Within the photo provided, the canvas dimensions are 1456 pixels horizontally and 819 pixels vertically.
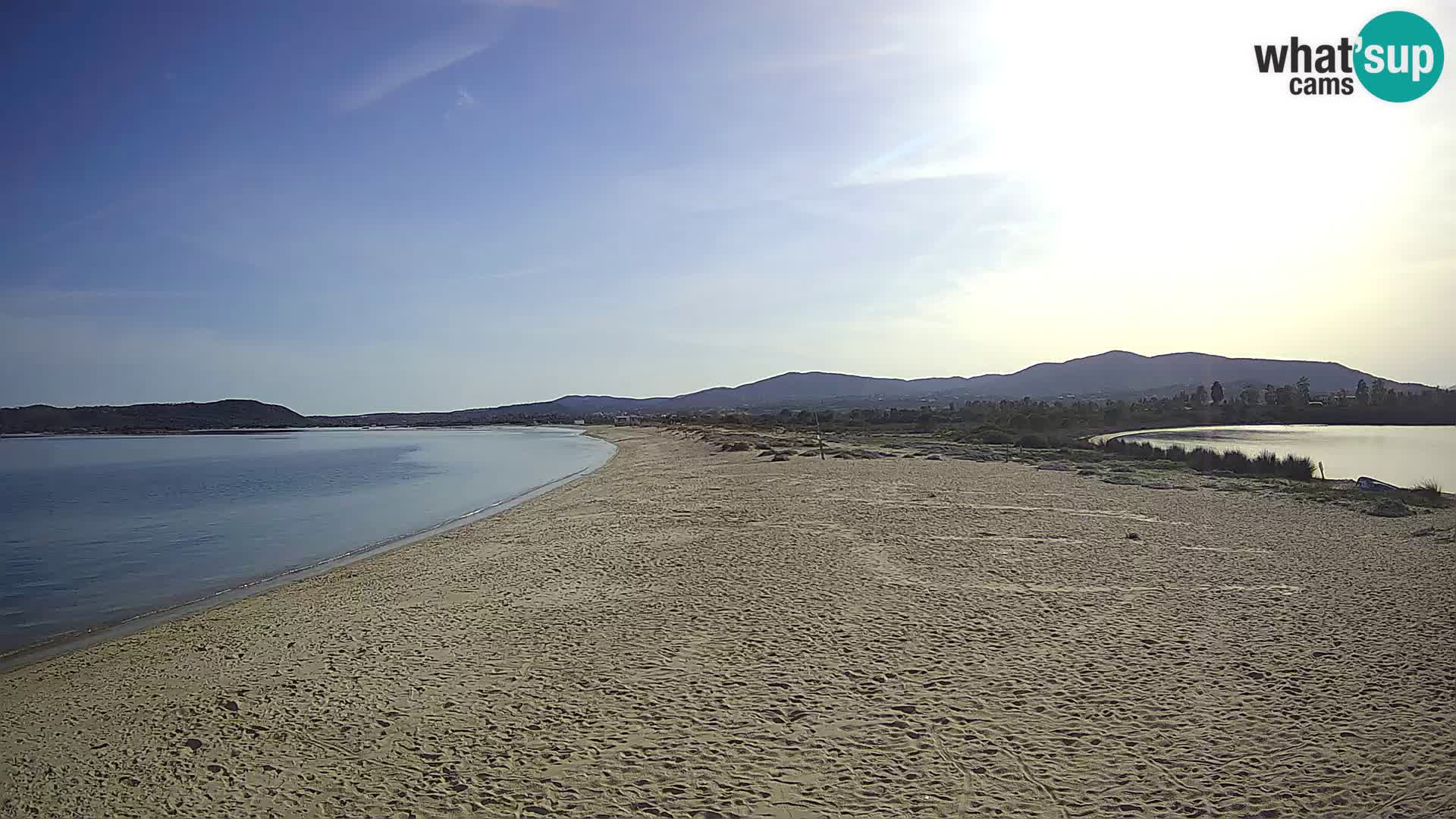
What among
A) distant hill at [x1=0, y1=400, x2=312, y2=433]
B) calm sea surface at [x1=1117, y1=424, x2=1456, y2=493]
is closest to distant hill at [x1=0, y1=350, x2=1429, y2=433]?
distant hill at [x1=0, y1=400, x2=312, y2=433]

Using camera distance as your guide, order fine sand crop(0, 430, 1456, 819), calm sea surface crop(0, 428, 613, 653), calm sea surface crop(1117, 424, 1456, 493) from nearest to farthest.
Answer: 1. fine sand crop(0, 430, 1456, 819)
2. calm sea surface crop(0, 428, 613, 653)
3. calm sea surface crop(1117, 424, 1456, 493)

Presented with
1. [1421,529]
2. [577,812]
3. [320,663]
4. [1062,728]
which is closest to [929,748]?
[1062,728]

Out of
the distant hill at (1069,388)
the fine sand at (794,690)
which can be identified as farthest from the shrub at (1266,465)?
the distant hill at (1069,388)

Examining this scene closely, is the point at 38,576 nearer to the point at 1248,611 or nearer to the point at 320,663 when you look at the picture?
the point at 320,663

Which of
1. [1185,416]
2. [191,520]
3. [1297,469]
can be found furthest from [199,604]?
[1185,416]

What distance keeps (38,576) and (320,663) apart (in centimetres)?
982

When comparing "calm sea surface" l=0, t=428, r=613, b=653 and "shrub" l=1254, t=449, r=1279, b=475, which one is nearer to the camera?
"calm sea surface" l=0, t=428, r=613, b=653

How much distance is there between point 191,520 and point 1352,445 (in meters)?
50.1

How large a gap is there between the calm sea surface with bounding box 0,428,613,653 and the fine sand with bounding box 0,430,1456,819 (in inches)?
104

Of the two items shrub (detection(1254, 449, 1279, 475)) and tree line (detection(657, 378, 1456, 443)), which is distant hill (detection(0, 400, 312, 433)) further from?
shrub (detection(1254, 449, 1279, 475))

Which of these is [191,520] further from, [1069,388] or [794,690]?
[1069,388]

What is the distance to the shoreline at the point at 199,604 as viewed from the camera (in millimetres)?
8875

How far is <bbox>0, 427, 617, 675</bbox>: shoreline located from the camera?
8875mm

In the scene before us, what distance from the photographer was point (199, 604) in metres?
11.1
